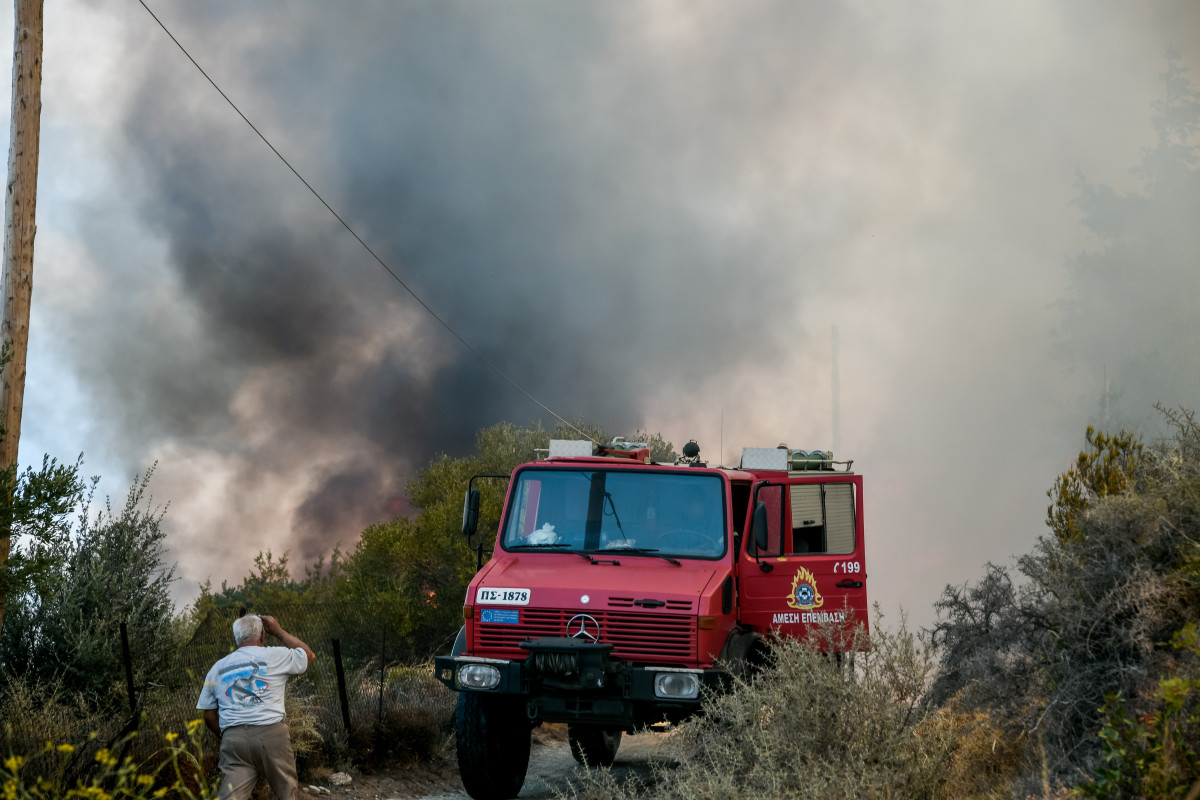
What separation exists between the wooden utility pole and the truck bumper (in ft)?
17.7

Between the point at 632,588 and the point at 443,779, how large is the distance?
4212mm

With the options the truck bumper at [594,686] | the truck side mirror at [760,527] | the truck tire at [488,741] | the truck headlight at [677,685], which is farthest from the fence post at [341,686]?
the truck side mirror at [760,527]

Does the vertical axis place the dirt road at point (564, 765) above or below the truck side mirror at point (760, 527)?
below

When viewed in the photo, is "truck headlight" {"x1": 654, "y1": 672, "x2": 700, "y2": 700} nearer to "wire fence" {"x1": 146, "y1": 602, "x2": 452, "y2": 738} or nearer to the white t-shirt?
the white t-shirt

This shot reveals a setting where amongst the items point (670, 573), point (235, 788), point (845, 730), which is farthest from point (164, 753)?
point (845, 730)

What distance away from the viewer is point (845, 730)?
690 centimetres

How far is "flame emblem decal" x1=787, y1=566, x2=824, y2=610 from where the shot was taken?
9891 millimetres

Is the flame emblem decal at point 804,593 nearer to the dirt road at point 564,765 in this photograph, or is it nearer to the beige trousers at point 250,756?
the dirt road at point 564,765

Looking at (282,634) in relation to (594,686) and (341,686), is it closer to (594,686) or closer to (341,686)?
(594,686)

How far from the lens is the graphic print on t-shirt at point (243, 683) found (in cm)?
734

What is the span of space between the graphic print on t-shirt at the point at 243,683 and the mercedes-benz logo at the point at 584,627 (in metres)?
2.49

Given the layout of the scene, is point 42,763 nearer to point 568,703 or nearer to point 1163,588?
point 568,703

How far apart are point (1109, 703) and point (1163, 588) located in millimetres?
745

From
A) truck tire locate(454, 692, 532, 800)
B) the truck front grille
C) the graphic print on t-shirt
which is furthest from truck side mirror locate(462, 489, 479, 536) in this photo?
the graphic print on t-shirt
